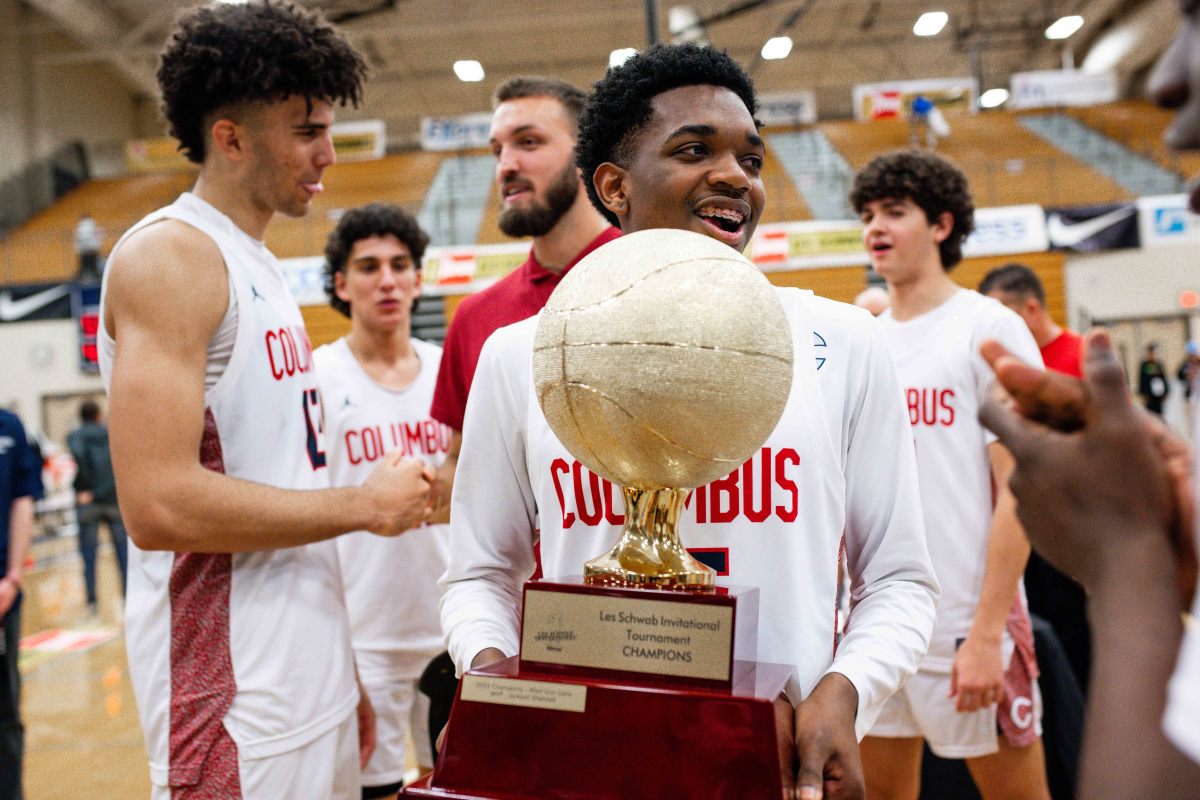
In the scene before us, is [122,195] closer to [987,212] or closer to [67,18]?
[67,18]

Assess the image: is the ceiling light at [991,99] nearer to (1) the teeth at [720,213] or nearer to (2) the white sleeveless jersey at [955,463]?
(2) the white sleeveless jersey at [955,463]

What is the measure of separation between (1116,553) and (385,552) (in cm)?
267

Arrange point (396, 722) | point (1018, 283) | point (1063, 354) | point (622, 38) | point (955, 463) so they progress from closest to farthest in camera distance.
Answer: point (955, 463), point (396, 722), point (1063, 354), point (1018, 283), point (622, 38)

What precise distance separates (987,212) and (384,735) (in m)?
11.7

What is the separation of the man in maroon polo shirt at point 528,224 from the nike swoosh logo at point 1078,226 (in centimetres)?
1206

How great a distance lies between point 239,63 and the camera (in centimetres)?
184

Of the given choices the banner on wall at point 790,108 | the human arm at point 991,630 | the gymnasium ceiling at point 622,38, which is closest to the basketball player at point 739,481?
the human arm at point 991,630

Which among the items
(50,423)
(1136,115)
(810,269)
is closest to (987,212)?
(810,269)

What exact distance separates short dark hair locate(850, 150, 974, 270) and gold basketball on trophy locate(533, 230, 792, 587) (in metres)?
2.04

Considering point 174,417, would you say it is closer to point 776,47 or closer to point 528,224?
point 528,224

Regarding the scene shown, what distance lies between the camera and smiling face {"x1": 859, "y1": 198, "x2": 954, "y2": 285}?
2.80 m

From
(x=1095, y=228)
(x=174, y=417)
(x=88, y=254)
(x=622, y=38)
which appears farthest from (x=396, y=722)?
(x=622, y=38)

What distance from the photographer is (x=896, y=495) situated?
1281 millimetres

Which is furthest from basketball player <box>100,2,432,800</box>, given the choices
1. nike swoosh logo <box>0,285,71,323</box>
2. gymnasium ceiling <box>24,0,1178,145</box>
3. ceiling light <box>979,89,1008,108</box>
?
ceiling light <box>979,89,1008,108</box>
